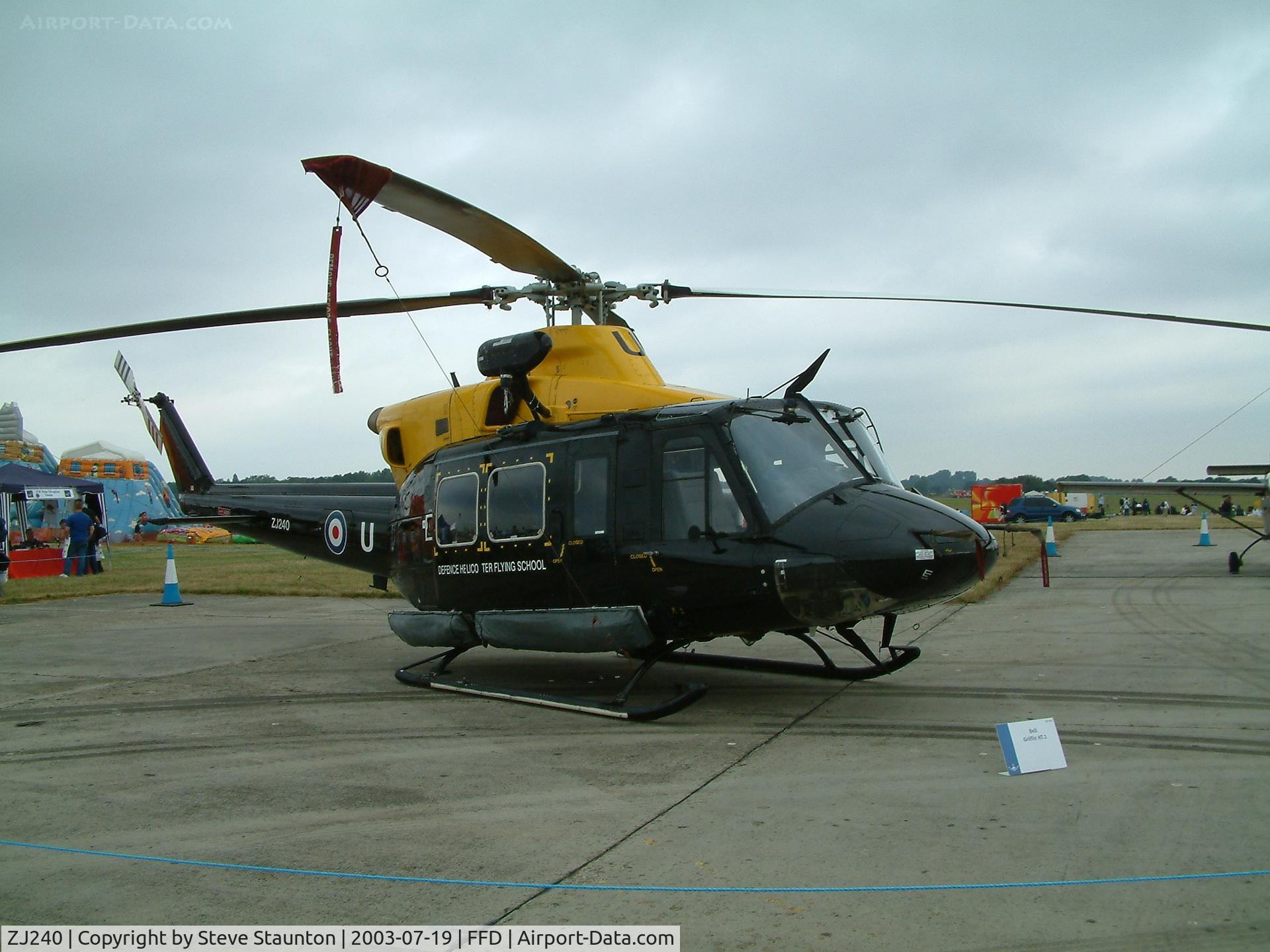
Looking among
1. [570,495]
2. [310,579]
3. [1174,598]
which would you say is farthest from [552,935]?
[310,579]

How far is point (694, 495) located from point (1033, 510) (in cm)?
4811

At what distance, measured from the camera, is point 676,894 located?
3775 millimetres

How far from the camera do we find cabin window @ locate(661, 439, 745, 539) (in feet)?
23.2

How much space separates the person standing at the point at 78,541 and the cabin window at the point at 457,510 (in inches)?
686

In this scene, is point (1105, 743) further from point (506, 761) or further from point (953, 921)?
point (506, 761)

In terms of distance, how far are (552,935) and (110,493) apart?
43.3m

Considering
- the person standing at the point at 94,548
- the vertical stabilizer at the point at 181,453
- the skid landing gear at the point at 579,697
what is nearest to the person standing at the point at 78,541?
the person standing at the point at 94,548

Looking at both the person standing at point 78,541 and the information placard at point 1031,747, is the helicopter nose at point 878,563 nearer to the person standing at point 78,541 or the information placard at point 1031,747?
the information placard at point 1031,747

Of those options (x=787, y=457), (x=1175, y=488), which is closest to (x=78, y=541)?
(x=787, y=457)

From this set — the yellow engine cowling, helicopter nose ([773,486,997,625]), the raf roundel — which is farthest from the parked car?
helicopter nose ([773,486,997,625])

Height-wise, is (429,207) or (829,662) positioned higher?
(429,207)

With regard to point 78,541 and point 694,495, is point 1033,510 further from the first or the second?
point 694,495

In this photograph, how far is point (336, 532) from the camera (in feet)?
35.3

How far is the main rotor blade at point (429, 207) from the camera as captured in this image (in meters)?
6.18
